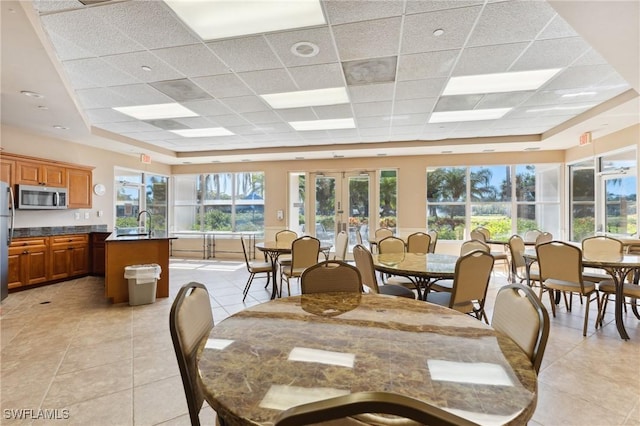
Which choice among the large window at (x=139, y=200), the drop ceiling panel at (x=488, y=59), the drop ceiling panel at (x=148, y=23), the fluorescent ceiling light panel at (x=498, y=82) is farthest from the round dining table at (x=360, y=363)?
the large window at (x=139, y=200)

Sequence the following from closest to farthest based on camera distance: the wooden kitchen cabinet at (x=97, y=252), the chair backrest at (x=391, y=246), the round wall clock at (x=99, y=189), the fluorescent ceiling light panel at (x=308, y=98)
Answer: the fluorescent ceiling light panel at (x=308, y=98) → the chair backrest at (x=391, y=246) → the wooden kitchen cabinet at (x=97, y=252) → the round wall clock at (x=99, y=189)

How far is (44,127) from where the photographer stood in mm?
5004

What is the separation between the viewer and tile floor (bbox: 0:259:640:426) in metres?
1.94

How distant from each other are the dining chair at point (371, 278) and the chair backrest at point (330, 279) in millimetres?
871

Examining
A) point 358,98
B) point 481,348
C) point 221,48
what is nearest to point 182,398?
point 481,348

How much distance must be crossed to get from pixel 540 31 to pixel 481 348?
2.92 meters

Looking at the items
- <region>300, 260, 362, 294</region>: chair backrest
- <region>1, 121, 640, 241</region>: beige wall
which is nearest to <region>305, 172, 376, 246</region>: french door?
Result: <region>1, 121, 640, 241</region>: beige wall

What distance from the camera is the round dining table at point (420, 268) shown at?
101 inches

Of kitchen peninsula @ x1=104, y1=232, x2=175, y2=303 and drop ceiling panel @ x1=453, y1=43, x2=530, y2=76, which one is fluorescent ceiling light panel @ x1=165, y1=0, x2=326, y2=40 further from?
kitchen peninsula @ x1=104, y1=232, x2=175, y2=303

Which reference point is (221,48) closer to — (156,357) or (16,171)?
(156,357)

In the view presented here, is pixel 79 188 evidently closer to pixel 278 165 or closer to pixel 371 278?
pixel 278 165

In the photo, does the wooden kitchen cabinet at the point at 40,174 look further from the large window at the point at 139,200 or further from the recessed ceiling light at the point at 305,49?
the recessed ceiling light at the point at 305,49

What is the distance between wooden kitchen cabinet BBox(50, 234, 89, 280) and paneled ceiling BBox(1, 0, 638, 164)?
191 cm

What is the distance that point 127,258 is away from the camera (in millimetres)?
4328
